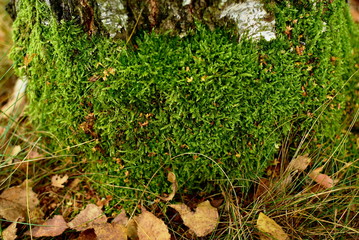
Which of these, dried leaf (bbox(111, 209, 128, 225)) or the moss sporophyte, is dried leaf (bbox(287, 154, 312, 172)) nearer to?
the moss sporophyte

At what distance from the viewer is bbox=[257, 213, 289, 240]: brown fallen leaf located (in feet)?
4.83

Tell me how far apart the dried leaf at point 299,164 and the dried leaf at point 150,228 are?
2.73ft

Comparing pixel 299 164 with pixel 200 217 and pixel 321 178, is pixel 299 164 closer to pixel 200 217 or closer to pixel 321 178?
pixel 321 178

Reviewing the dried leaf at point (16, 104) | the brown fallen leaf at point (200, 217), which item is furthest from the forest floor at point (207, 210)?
the dried leaf at point (16, 104)

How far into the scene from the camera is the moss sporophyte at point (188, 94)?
1.59m

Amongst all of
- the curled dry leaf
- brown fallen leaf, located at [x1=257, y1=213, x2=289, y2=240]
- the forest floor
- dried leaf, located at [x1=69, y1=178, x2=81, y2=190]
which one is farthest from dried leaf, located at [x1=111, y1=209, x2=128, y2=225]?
brown fallen leaf, located at [x1=257, y1=213, x2=289, y2=240]

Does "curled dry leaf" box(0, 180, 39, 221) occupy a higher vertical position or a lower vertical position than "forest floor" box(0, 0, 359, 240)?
higher

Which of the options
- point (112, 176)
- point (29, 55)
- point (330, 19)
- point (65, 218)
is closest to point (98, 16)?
point (29, 55)

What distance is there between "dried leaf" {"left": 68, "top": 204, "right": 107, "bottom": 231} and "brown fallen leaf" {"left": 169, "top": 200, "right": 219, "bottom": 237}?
17.5 inches

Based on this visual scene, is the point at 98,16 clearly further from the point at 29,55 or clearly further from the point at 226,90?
the point at 226,90

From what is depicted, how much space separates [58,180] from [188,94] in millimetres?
1128

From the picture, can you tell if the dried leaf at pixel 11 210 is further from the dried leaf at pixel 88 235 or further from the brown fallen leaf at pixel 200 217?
the brown fallen leaf at pixel 200 217

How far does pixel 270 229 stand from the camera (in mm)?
1479

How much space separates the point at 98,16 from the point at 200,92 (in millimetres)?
709
